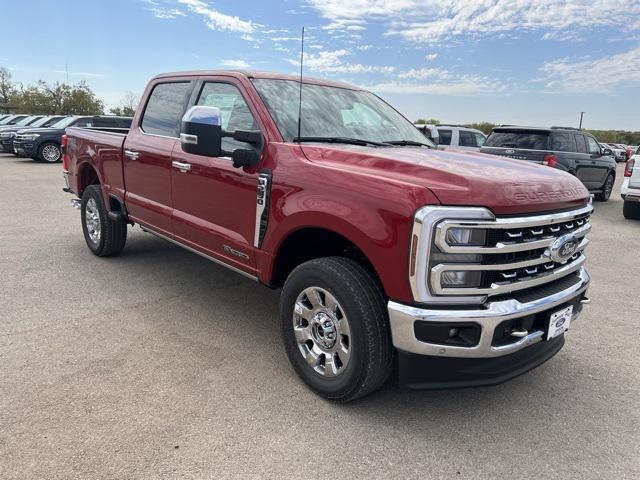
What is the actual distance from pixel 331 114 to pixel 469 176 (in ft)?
4.90

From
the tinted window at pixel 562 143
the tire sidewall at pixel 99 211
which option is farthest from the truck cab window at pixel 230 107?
the tinted window at pixel 562 143

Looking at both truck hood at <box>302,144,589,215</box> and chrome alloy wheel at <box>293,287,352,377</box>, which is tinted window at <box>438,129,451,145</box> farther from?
chrome alloy wheel at <box>293,287,352,377</box>

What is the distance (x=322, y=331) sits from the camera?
9.77 ft

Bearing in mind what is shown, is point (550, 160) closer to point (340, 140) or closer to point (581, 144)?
point (581, 144)

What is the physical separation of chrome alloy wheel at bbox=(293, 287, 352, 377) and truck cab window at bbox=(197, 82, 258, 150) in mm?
1246

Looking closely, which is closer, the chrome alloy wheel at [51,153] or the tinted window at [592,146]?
the tinted window at [592,146]

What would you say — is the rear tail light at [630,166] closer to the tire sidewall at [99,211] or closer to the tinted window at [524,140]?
the tinted window at [524,140]

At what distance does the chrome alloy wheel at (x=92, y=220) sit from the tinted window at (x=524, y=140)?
8.44m

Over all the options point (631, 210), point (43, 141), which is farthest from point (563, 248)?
point (43, 141)

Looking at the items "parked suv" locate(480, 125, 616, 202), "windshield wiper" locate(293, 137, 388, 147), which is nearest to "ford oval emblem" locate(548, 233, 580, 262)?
"windshield wiper" locate(293, 137, 388, 147)

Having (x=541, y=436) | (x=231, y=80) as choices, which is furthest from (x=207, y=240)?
(x=541, y=436)

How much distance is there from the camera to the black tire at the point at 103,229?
5.54 meters

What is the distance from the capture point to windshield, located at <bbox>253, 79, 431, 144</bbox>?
349cm

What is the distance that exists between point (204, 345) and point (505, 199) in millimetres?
2342
